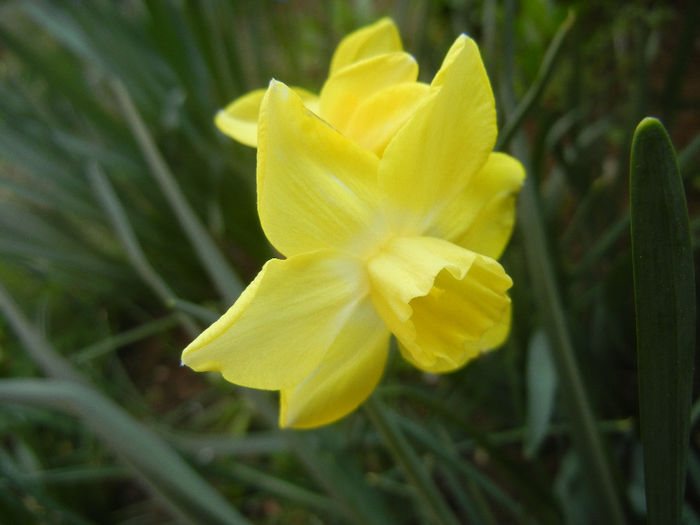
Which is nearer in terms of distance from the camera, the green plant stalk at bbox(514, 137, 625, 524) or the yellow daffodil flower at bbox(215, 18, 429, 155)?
the yellow daffodil flower at bbox(215, 18, 429, 155)

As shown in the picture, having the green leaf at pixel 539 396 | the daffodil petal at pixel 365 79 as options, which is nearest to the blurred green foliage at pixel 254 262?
the green leaf at pixel 539 396

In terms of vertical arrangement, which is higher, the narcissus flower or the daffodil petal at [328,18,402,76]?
the daffodil petal at [328,18,402,76]

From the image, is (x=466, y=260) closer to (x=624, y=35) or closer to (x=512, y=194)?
(x=512, y=194)

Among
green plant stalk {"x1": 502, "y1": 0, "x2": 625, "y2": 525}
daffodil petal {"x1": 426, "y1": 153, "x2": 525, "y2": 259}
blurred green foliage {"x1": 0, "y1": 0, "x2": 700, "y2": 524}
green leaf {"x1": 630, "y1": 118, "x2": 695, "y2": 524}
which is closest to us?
green leaf {"x1": 630, "y1": 118, "x2": 695, "y2": 524}

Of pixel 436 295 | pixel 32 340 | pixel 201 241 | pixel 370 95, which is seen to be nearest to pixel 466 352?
pixel 436 295

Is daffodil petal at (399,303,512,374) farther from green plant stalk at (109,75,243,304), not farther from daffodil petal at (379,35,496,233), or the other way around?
green plant stalk at (109,75,243,304)

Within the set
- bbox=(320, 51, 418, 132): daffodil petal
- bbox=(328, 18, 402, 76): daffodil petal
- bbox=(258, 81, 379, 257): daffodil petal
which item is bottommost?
bbox=(258, 81, 379, 257): daffodil petal

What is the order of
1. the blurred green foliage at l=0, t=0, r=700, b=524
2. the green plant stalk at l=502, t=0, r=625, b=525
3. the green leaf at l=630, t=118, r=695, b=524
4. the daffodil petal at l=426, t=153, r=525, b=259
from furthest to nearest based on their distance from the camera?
the blurred green foliage at l=0, t=0, r=700, b=524, the green plant stalk at l=502, t=0, r=625, b=525, the daffodil petal at l=426, t=153, r=525, b=259, the green leaf at l=630, t=118, r=695, b=524

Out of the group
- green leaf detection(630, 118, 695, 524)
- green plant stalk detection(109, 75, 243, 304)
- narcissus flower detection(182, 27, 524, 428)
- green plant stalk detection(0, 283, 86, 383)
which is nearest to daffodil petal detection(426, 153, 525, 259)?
narcissus flower detection(182, 27, 524, 428)
